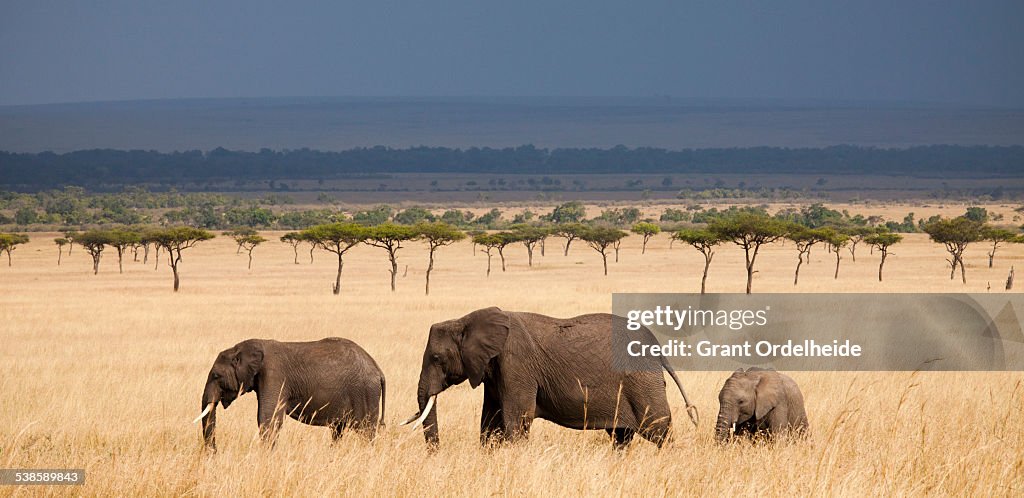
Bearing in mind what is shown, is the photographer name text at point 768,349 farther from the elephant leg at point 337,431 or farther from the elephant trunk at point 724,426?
the elephant trunk at point 724,426

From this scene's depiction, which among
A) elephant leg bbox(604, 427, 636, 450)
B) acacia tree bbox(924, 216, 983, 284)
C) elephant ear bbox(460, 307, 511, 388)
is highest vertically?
elephant ear bbox(460, 307, 511, 388)

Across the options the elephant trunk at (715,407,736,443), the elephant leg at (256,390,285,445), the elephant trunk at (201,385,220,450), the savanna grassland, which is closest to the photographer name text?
the savanna grassland

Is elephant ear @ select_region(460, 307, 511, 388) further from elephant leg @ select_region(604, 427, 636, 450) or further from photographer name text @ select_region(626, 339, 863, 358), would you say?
photographer name text @ select_region(626, 339, 863, 358)

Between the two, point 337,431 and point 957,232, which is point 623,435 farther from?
point 957,232

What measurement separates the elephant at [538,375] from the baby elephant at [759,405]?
1.39 ft

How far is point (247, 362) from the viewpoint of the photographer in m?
12.7

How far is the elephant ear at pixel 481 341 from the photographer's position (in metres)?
11.5

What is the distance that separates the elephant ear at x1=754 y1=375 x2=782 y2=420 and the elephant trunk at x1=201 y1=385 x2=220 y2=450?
18.7 ft

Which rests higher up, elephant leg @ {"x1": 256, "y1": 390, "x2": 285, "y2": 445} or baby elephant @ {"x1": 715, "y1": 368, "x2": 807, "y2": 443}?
baby elephant @ {"x1": 715, "y1": 368, "x2": 807, "y2": 443}

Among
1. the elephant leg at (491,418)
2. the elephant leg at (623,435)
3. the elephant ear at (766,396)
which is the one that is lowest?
the elephant leg at (623,435)

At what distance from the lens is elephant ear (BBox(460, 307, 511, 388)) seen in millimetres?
11477

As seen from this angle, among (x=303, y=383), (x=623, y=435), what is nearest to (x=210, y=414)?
(x=303, y=383)

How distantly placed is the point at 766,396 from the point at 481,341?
303 cm

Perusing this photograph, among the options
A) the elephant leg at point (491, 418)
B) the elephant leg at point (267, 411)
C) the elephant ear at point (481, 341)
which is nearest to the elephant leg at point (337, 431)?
the elephant leg at point (267, 411)
